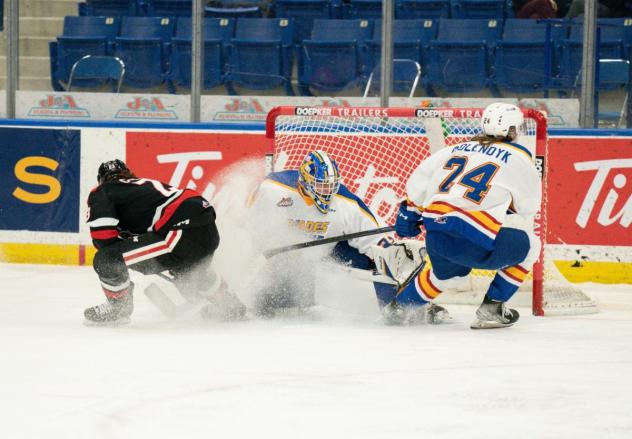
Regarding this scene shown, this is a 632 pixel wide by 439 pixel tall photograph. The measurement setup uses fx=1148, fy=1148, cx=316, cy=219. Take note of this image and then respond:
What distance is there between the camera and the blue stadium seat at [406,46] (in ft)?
23.7

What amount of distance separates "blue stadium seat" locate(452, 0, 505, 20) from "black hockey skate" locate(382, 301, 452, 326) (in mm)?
2493

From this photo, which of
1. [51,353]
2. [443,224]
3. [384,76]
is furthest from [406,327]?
[384,76]

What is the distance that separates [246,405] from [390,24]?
13.6 feet

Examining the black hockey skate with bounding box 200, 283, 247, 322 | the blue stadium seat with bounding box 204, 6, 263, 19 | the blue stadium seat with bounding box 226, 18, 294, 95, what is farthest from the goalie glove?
the blue stadium seat with bounding box 204, 6, 263, 19

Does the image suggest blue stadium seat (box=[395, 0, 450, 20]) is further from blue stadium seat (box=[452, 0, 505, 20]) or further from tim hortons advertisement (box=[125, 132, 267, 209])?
tim hortons advertisement (box=[125, 132, 267, 209])

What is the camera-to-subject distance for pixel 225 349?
15.1ft

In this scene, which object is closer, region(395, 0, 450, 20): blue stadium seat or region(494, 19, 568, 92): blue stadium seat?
region(494, 19, 568, 92): blue stadium seat

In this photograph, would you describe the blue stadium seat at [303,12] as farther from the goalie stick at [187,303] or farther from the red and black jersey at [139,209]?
the red and black jersey at [139,209]

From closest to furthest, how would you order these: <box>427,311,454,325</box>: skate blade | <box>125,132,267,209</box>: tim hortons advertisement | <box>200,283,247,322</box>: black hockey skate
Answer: <box>200,283,247,322</box>: black hockey skate, <box>427,311,454,325</box>: skate blade, <box>125,132,267,209</box>: tim hortons advertisement

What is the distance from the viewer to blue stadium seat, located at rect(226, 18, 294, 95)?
24.5 feet

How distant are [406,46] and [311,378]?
3694 millimetres

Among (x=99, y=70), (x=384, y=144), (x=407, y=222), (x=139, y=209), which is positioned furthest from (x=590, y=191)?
(x=99, y=70)

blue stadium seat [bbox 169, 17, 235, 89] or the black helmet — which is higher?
blue stadium seat [bbox 169, 17, 235, 89]

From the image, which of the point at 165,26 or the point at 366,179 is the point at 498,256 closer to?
the point at 366,179
